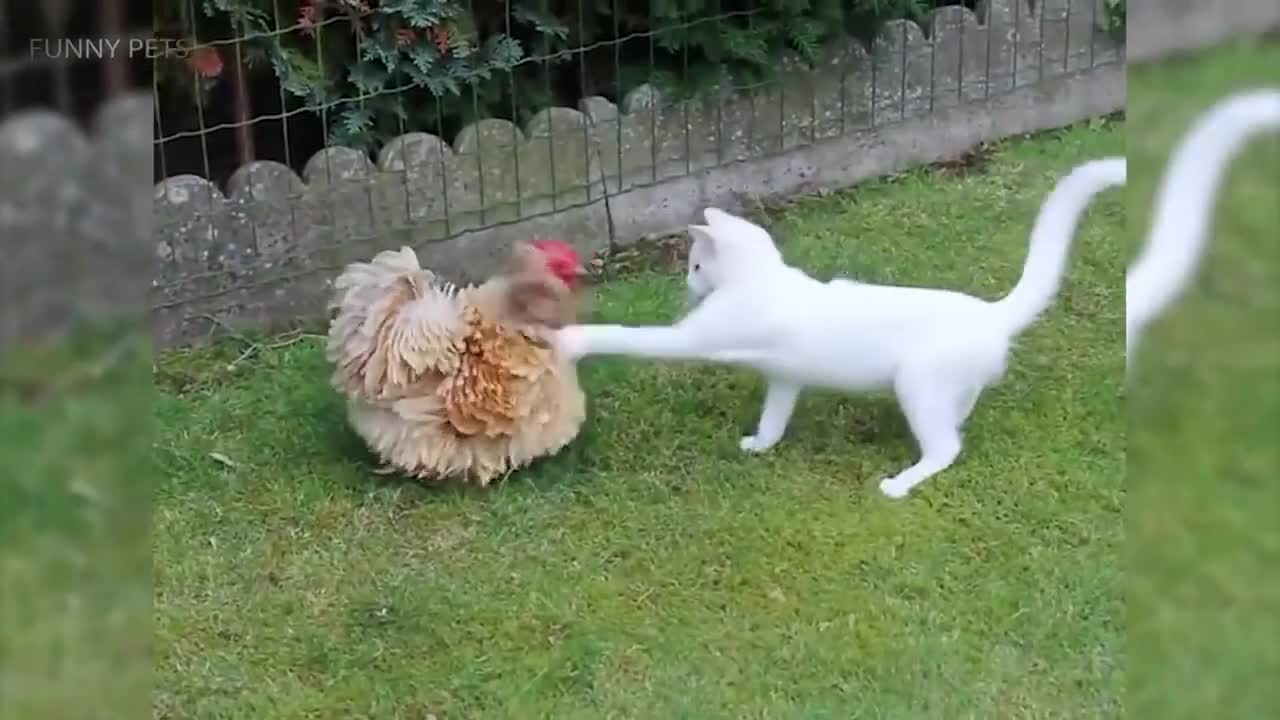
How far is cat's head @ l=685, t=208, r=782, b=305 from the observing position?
1.35 m

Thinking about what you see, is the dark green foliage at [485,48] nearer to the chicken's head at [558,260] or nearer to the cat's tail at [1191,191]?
the chicken's head at [558,260]

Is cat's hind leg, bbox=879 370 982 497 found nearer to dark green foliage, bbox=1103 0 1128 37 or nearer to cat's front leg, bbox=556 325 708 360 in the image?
cat's front leg, bbox=556 325 708 360

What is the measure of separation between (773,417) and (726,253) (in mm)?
166

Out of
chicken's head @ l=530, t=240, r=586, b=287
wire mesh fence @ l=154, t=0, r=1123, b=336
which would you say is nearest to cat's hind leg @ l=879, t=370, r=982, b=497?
chicken's head @ l=530, t=240, r=586, b=287

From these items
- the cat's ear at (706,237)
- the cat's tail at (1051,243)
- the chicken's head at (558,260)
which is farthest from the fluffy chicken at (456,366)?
the cat's tail at (1051,243)

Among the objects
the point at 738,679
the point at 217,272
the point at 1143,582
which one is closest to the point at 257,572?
the point at 738,679

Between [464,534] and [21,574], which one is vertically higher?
[21,574]

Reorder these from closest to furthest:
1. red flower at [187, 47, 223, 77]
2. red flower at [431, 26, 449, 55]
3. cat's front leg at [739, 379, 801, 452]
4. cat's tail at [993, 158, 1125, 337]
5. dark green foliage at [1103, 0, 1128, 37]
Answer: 1. cat's tail at [993, 158, 1125, 337]
2. cat's front leg at [739, 379, 801, 452]
3. red flower at [187, 47, 223, 77]
4. red flower at [431, 26, 449, 55]
5. dark green foliage at [1103, 0, 1128, 37]

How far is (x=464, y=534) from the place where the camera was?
131 cm

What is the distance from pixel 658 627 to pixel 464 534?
23 cm

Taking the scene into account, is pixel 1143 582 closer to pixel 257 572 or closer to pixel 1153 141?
pixel 1153 141

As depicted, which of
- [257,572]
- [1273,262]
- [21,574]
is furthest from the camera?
[257,572]

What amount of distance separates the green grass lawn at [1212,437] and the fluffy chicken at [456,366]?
91 cm

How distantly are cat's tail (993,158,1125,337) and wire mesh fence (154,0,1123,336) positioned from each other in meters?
0.77
